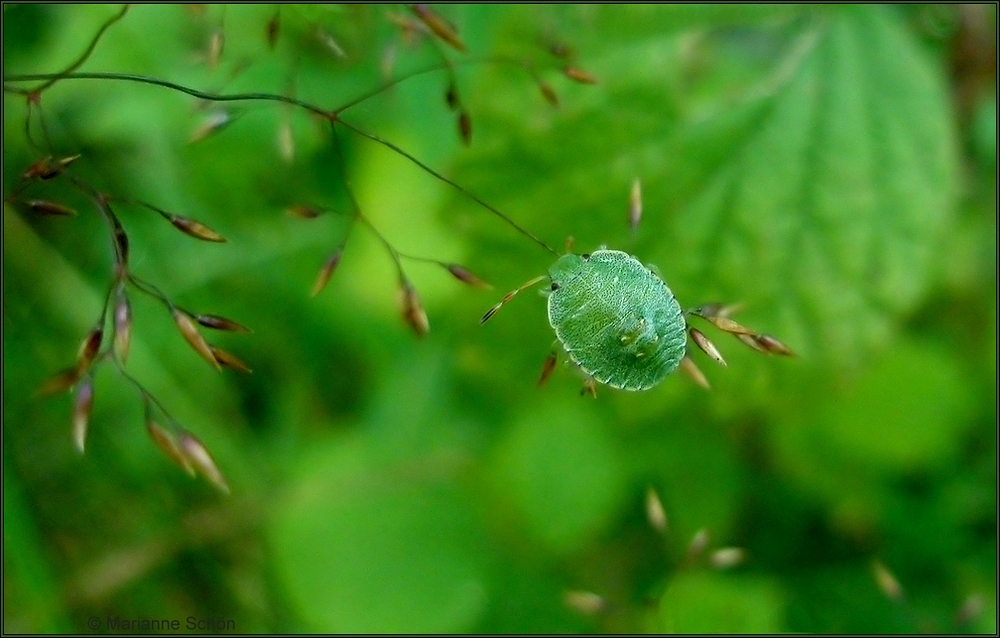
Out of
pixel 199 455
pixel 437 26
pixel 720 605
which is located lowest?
pixel 720 605

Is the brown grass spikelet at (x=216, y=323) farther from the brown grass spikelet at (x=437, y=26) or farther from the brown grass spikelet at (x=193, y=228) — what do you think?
the brown grass spikelet at (x=437, y=26)

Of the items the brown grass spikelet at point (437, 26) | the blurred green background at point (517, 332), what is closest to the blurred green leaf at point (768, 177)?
the blurred green background at point (517, 332)

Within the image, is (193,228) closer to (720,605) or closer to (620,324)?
(620,324)

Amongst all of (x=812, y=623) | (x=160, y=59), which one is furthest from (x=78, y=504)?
(x=812, y=623)

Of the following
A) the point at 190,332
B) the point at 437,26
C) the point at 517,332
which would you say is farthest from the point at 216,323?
the point at 517,332

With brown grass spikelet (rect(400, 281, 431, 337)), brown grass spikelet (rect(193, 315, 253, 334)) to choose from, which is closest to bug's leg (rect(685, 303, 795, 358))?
brown grass spikelet (rect(400, 281, 431, 337))

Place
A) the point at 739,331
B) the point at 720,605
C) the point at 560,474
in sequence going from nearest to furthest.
Result: 1. the point at 739,331
2. the point at 720,605
3. the point at 560,474
